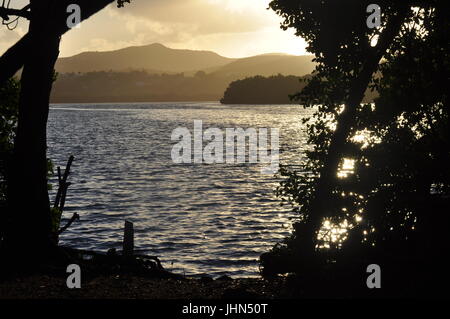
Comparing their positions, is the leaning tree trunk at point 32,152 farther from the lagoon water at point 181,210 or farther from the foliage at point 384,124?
the lagoon water at point 181,210

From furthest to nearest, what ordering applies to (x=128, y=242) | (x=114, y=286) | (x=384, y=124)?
1. (x=128, y=242)
2. (x=384, y=124)
3. (x=114, y=286)

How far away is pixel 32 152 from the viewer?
15195 mm

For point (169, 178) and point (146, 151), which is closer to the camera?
point (169, 178)

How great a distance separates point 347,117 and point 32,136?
854cm

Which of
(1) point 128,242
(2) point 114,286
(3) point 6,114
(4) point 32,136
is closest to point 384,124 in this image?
(2) point 114,286

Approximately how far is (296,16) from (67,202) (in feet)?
119

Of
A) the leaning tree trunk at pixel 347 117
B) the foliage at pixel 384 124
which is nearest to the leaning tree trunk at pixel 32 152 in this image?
the foliage at pixel 384 124

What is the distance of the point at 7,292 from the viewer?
12484 millimetres

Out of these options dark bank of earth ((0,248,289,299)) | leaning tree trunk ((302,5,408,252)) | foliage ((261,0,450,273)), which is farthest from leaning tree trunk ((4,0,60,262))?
leaning tree trunk ((302,5,408,252))

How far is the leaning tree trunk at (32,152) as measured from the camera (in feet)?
49.5

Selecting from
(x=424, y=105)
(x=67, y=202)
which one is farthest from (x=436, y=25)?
(x=67, y=202)

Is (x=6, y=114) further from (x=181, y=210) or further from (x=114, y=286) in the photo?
(x=181, y=210)

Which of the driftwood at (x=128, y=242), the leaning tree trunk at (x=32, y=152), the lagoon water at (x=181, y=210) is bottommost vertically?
the lagoon water at (x=181, y=210)
